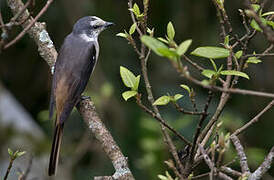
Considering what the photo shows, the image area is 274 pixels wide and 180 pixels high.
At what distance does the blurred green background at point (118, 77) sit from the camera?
6.06m

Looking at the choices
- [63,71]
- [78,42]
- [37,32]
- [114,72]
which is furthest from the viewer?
[114,72]

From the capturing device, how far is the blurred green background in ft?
19.9

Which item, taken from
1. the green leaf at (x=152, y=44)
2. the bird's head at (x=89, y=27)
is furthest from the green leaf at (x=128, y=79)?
the bird's head at (x=89, y=27)

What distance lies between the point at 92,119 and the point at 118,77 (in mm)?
3217

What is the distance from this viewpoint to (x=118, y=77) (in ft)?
22.0

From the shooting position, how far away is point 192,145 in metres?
2.44

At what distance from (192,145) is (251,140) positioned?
448 centimetres

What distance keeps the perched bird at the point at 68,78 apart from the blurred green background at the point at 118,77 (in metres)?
1.40

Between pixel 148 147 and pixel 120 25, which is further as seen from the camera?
pixel 120 25

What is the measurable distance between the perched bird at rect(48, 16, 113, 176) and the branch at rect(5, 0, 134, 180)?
147 mm

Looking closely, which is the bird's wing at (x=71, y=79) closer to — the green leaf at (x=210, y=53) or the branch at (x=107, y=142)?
the branch at (x=107, y=142)

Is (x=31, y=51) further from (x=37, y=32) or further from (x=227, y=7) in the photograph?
(x=37, y=32)

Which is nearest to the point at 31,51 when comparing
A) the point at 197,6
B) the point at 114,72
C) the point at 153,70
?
the point at 114,72

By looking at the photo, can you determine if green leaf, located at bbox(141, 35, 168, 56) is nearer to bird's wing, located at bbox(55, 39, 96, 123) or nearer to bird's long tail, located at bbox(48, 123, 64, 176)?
bird's long tail, located at bbox(48, 123, 64, 176)
